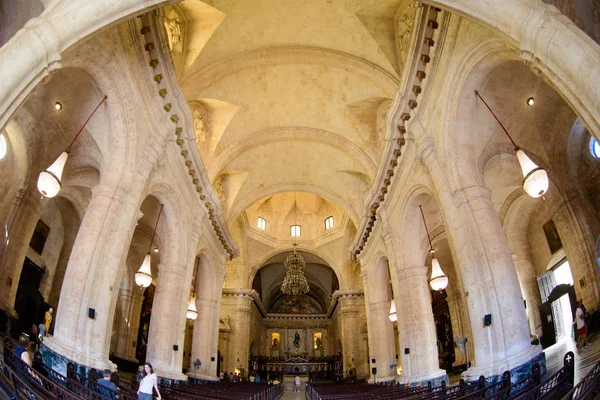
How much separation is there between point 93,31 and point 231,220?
15217 millimetres

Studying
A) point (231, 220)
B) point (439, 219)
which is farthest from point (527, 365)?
point (231, 220)

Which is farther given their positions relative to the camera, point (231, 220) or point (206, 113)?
point (231, 220)

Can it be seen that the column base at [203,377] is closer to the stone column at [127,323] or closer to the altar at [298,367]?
the stone column at [127,323]

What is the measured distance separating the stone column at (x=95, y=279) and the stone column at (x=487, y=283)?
7470 millimetres

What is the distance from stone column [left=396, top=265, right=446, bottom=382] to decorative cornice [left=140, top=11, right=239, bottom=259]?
25.9ft

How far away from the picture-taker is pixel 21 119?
9.94 metres

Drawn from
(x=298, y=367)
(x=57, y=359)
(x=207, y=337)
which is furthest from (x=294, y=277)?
(x=57, y=359)

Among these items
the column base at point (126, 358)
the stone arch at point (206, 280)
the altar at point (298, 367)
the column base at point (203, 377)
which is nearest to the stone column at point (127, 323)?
the column base at point (126, 358)

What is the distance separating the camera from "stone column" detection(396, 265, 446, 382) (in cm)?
1309

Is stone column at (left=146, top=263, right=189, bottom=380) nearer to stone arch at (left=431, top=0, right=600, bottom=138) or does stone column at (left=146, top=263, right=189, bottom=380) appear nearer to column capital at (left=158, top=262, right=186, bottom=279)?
column capital at (left=158, top=262, right=186, bottom=279)

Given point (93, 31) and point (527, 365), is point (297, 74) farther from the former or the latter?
point (527, 365)

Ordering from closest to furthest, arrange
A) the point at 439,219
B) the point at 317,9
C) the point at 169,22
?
1. the point at 169,22
2. the point at 317,9
3. the point at 439,219

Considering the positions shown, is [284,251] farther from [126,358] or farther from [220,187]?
[126,358]

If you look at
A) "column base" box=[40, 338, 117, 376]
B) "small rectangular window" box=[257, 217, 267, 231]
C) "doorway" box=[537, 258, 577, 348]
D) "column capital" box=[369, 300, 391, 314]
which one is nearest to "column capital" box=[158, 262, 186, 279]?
"column base" box=[40, 338, 117, 376]
